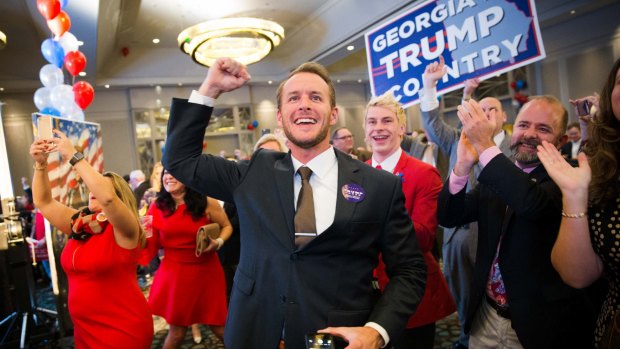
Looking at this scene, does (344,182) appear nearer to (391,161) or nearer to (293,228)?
(293,228)

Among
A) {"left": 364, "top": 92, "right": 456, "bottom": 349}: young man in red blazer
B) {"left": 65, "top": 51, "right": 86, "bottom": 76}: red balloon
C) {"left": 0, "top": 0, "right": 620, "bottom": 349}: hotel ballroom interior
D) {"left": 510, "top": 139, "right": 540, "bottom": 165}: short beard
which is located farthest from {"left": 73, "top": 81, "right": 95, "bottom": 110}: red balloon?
{"left": 510, "top": 139, "right": 540, "bottom": 165}: short beard

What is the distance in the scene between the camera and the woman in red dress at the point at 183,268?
2623mm

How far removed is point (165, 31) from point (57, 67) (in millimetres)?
5251

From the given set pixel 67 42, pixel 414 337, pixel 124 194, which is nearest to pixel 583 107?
pixel 414 337

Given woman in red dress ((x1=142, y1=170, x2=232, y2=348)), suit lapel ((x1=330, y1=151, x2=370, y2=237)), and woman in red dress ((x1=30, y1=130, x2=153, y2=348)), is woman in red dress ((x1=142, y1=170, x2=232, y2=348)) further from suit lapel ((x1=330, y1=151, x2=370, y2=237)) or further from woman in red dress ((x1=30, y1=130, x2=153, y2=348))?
suit lapel ((x1=330, y1=151, x2=370, y2=237))

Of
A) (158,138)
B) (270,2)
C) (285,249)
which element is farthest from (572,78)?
(158,138)

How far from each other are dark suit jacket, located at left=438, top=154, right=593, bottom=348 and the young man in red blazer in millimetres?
360

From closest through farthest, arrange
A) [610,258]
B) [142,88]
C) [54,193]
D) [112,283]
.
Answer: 1. [610,258]
2. [112,283]
3. [54,193]
4. [142,88]

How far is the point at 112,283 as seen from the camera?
2137mm

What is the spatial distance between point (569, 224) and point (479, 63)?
73.7 inches

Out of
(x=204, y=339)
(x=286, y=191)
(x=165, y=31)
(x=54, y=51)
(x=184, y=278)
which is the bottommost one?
(x=204, y=339)

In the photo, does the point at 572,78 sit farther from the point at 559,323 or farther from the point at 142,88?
the point at 142,88

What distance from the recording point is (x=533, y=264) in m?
1.38

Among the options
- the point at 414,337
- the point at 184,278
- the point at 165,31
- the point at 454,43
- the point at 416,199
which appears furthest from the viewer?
the point at 165,31
